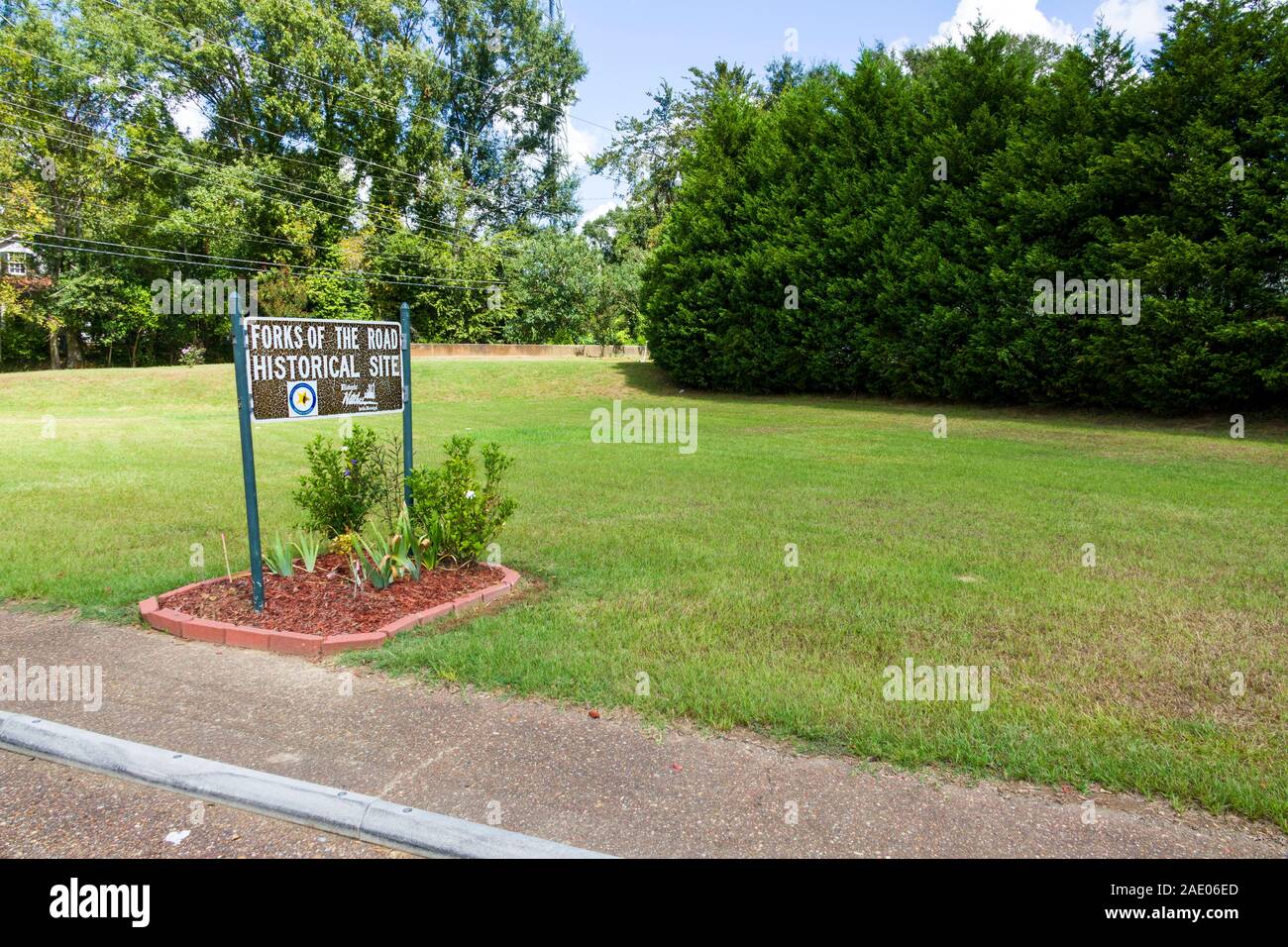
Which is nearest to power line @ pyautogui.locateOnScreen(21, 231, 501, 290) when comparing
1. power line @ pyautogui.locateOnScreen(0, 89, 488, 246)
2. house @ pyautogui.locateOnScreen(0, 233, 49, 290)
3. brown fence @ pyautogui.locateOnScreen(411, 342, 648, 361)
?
house @ pyautogui.locateOnScreen(0, 233, 49, 290)

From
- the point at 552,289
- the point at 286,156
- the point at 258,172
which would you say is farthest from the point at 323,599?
the point at 286,156

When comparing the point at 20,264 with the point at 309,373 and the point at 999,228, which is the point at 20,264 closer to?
the point at 999,228

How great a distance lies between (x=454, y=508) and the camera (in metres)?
6.14

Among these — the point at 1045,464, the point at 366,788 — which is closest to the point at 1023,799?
the point at 366,788

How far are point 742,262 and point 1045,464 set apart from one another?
15.4 metres

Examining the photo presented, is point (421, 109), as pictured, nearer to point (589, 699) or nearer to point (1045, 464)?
point (1045, 464)

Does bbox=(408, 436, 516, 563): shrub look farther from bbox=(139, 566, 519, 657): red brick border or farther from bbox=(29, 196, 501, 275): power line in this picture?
bbox=(29, 196, 501, 275): power line

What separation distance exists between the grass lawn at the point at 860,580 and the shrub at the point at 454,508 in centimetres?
68
